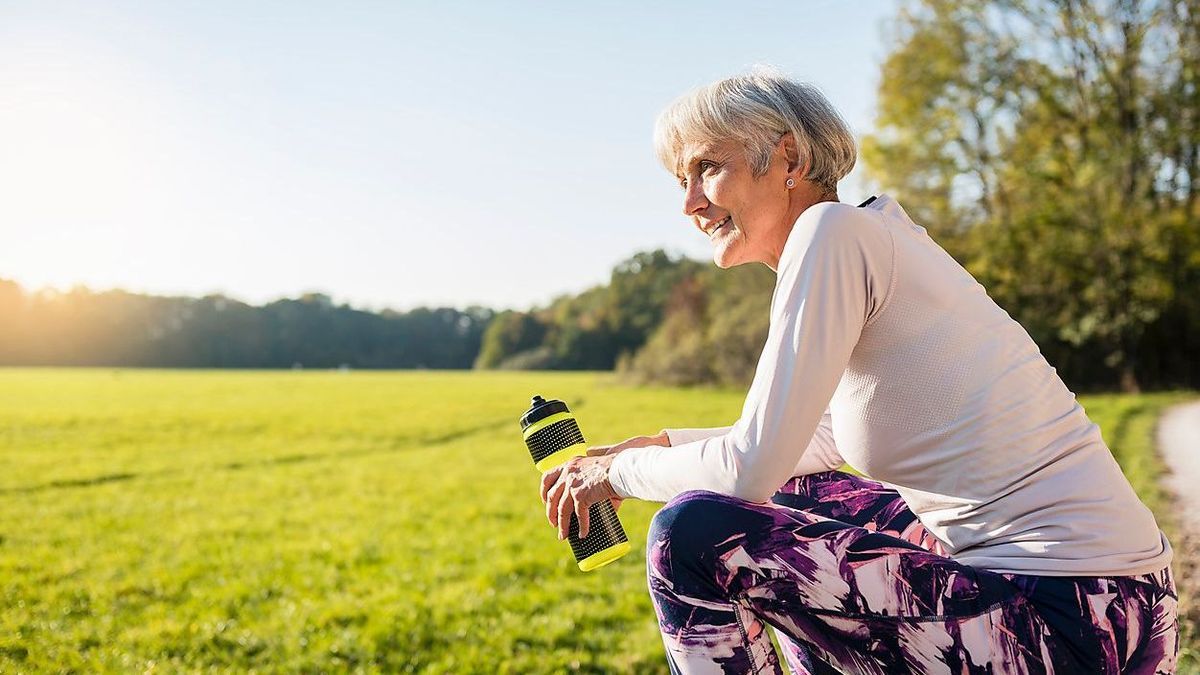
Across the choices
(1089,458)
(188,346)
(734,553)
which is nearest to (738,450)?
(734,553)

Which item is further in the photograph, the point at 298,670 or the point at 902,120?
the point at 902,120

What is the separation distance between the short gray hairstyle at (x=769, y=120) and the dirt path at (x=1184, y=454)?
17.5ft

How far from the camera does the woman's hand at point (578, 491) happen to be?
2.05 meters

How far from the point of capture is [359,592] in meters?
5.13

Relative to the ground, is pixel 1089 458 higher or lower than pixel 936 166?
lower

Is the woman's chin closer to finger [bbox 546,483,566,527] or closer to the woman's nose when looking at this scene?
the woman's nose

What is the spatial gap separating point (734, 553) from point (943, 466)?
1.52ft

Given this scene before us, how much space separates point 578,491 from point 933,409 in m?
0.81

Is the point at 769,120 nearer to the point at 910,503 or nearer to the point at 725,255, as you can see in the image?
the point at 725,255

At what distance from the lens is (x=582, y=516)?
6.81 ft

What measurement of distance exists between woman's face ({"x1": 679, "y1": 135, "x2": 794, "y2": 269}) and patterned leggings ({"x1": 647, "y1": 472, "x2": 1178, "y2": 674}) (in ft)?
2.19

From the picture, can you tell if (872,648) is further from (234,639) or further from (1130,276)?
(1130,276)

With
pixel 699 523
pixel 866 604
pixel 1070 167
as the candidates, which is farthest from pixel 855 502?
pixel 1070 167

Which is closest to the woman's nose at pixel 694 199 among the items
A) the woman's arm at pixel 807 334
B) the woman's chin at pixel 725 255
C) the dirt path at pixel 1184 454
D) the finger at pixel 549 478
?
the woman's chin at pixel 725 255
